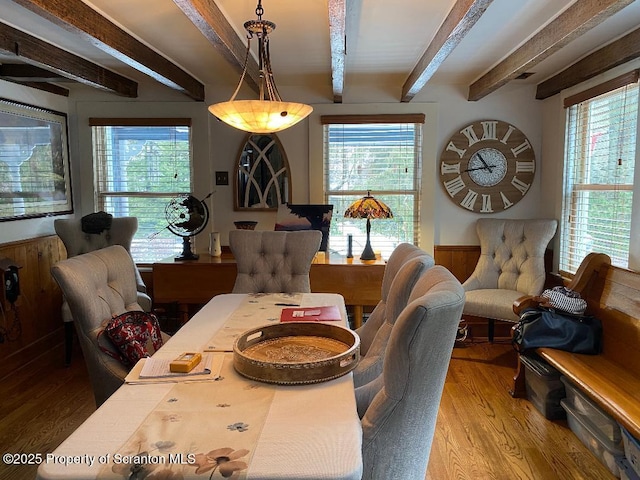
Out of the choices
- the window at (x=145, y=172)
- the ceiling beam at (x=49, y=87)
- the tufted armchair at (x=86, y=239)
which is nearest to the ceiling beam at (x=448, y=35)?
the window at (x=145, y=172)

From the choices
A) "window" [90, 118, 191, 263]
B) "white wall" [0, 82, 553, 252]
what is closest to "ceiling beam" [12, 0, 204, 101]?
"white wall" [0, 82, 553, 252]

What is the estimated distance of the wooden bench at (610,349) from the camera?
209 cm

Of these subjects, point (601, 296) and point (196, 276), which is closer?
point (601, 296)

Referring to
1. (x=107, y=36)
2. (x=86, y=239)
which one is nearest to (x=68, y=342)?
(x=86, y=239)

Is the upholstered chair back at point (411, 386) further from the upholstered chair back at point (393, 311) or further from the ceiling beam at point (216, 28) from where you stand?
the ceiling beam at point (216, 28)

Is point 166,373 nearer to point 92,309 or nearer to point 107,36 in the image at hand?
point 92,309

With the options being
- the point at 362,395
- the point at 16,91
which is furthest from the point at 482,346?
the point at 16,91

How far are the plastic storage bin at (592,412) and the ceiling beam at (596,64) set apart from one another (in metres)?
1.82

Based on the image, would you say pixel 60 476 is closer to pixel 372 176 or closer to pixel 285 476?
pixel 285 476

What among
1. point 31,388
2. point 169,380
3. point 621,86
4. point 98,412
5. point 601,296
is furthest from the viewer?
point 31,388

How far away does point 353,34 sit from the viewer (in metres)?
2.63

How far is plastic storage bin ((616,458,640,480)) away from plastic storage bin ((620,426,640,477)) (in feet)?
0.05

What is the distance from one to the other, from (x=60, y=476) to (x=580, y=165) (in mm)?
3592

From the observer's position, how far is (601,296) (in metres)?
2.70
